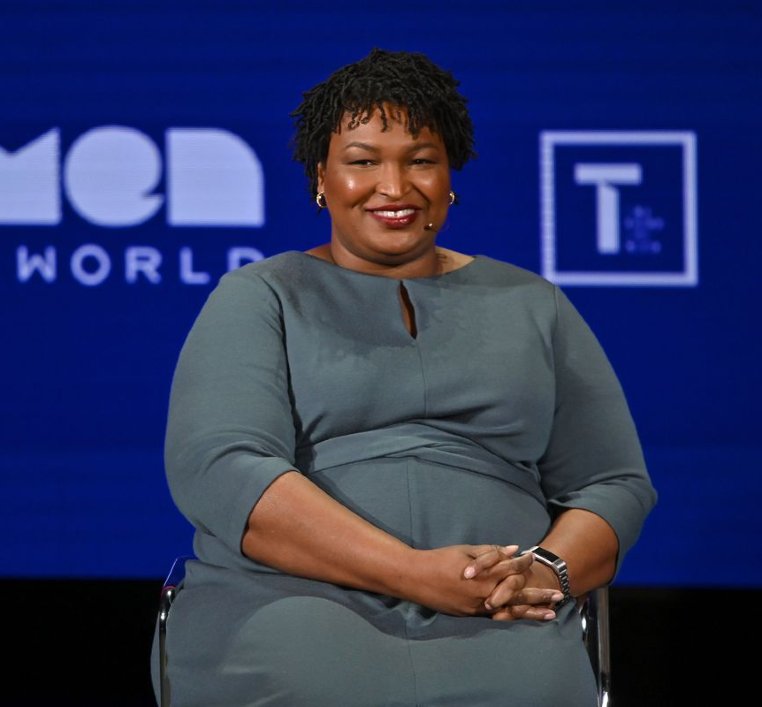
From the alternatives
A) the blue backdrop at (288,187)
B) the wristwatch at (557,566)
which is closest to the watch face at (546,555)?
the wristwatch at (557,566)

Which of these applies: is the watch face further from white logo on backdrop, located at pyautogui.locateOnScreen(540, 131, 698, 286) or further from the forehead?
white logo on backdrop, located at pyautogui.locateOnScreen(540, 131, 698, 286)

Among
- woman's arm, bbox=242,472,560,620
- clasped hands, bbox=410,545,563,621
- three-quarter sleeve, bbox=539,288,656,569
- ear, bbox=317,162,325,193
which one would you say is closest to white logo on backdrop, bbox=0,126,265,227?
ear, bbox=317,162,325,193

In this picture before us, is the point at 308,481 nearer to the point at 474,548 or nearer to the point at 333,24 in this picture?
the point at 474,548

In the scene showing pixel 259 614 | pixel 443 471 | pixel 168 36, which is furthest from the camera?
pixel 168 36

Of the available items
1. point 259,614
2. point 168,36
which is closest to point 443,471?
point 259,614

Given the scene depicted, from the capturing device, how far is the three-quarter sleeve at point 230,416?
185 centimetres

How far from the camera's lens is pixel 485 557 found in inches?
68.8

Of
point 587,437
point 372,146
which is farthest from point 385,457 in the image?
point 372,146

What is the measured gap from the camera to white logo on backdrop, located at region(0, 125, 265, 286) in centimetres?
319

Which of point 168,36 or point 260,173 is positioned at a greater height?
point 168,36

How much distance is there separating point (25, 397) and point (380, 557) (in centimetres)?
165

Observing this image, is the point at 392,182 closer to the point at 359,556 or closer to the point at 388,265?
the point at 388,265

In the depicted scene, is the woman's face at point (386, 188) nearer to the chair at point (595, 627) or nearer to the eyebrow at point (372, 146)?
the eyebrow at point (372, 146)

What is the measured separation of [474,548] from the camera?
1.78 meters
